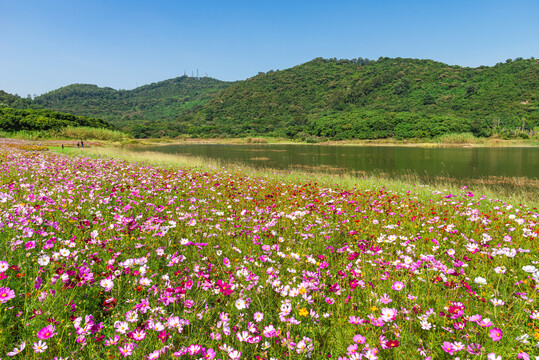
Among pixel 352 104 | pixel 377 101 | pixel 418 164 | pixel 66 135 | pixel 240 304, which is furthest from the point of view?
pixel 352 104

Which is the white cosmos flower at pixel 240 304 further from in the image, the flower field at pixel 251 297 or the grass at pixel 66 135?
the grass at pixel 66 135

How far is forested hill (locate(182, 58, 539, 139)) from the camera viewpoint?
82.1 meters

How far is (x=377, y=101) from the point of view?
124 meters

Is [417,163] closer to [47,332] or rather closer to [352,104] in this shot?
[47,332]

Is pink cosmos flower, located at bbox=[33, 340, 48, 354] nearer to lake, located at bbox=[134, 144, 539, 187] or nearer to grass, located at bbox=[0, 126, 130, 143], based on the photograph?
lake, located at bbox=[134, 144, 539, 187]

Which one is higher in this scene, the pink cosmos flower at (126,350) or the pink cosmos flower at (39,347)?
the pink cosmos flower at (39,347)

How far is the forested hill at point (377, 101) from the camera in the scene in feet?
269

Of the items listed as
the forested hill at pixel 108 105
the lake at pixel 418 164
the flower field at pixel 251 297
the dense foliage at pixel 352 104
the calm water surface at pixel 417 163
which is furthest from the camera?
the forested hill at pixel 108 105

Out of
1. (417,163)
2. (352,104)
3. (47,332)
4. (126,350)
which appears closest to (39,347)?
(47,332)

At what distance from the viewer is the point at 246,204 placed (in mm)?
5680

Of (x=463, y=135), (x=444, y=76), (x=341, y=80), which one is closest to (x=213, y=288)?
(x=463, y=135)

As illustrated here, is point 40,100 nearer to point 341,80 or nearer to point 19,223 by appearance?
point 341,80

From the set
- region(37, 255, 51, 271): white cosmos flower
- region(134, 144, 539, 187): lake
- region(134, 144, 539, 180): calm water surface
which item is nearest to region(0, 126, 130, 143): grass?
region(134, 144, 539, 187): lake

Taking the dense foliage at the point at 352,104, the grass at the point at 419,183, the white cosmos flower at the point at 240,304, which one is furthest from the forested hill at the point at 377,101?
the white cosmos flower at the point at 240,304
